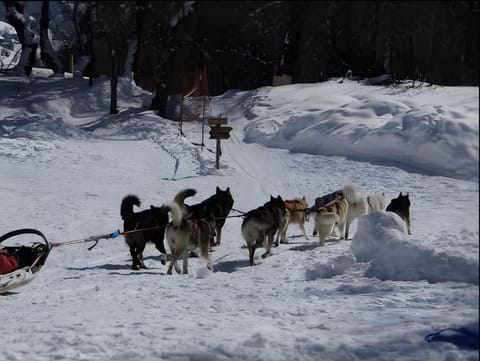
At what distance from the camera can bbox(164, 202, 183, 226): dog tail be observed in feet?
18.6

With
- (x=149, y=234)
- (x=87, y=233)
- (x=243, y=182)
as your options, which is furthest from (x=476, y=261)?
(x=243, y=182)

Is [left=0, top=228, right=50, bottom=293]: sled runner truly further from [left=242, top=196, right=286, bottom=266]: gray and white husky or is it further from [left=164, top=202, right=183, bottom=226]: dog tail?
[left=242, top=196, right=286, bottom=266]: gray and white husky

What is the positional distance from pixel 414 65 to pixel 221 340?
189 cm

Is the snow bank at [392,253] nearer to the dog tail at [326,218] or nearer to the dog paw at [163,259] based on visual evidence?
the dog tail at [326,218]

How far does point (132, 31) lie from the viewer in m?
4.16

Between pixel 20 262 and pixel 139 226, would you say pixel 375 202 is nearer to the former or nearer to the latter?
pixel 139 226

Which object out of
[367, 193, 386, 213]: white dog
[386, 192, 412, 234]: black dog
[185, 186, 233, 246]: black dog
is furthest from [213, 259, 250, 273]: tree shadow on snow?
[386, 192, 412, 234]: black dog

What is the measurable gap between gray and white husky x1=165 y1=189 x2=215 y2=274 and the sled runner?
1155 mm

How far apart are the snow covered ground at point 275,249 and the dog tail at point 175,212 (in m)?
0.51

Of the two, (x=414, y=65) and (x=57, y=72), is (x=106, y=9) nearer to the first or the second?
(x=414, y=65)

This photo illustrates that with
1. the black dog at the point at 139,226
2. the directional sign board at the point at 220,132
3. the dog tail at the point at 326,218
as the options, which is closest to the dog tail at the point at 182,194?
the black dog at the point at 139,226

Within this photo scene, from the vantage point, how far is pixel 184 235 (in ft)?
19.7

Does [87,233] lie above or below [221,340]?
below

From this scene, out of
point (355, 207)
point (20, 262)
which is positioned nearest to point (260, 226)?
point (355, 207)
